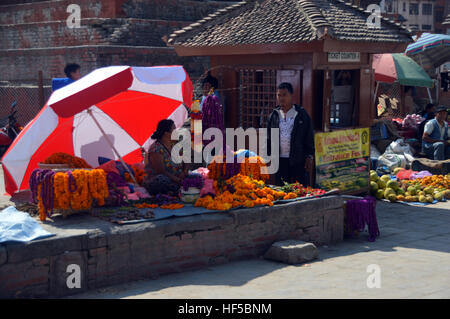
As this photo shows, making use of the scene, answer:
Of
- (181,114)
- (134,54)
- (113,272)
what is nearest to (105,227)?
(113,272)

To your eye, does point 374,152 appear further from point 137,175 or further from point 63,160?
point 63,160

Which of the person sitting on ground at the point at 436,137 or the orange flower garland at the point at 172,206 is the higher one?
the person sitting on ground at the point at 436,137

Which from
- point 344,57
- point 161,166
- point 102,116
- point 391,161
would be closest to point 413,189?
point 391,161

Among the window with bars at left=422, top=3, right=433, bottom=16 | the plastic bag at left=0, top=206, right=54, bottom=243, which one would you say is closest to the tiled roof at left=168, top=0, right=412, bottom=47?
the plastic bag at left=0, top=206, right=54, bottom=243

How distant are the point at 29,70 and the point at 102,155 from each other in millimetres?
10015

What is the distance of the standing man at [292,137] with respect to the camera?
340 inches

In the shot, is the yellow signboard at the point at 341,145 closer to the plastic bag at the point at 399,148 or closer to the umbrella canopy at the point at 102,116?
the umbrella canopy at the point at 102,116

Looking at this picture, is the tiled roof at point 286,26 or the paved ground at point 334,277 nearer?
the paved ground at point 334,277

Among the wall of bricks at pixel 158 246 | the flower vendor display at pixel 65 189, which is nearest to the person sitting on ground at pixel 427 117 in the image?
the wall of bricks at pixel 158 246

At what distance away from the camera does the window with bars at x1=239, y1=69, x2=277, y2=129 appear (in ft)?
33.7

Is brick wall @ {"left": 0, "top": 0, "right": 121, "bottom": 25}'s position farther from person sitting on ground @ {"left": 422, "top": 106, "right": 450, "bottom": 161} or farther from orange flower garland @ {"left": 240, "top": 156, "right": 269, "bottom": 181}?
orange flower garland @ {"left": 240, "top": 156, "right": 269, "bottom": 181}

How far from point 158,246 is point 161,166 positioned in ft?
4.96

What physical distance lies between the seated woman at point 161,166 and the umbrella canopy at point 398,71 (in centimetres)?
1020
